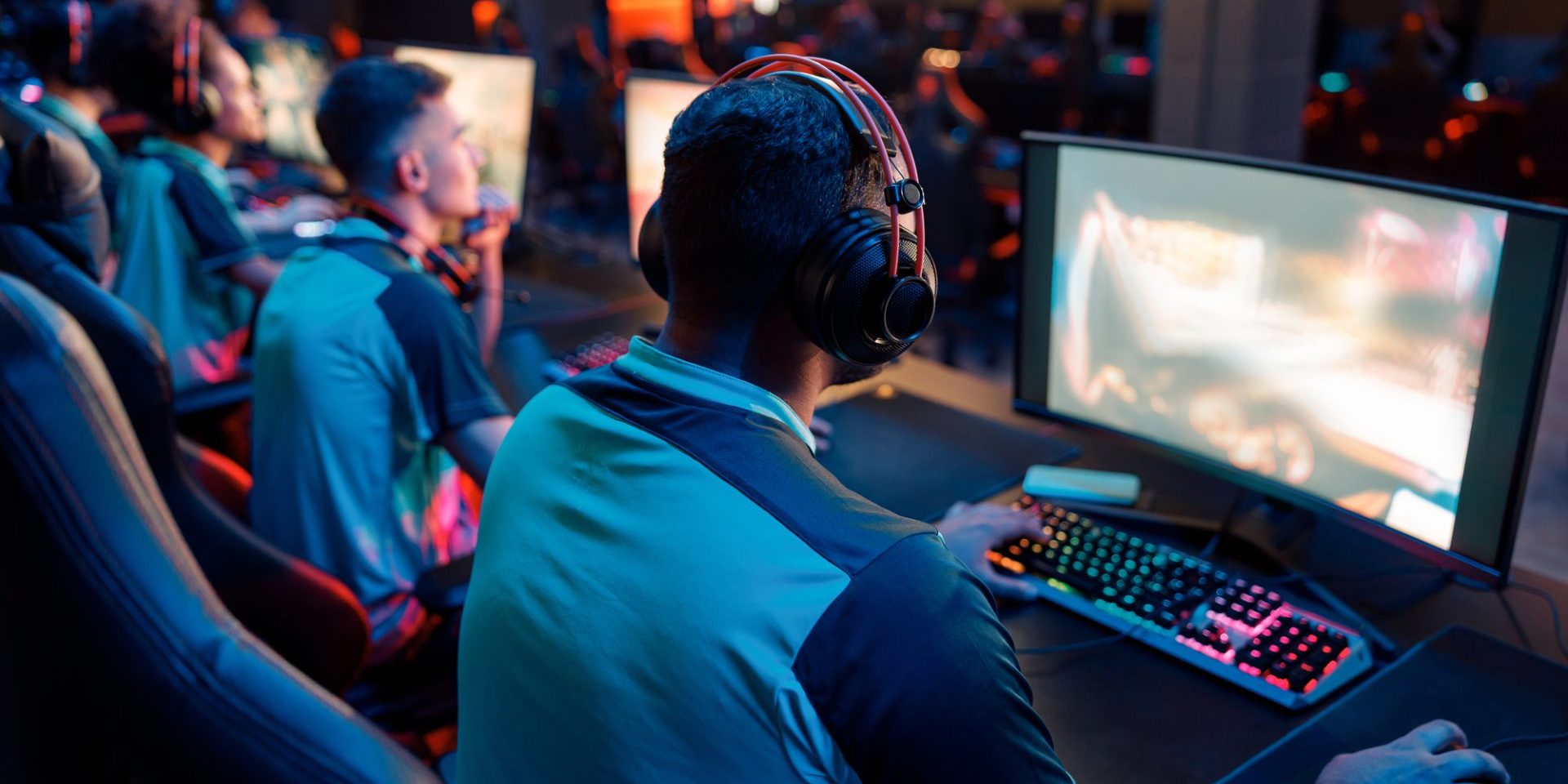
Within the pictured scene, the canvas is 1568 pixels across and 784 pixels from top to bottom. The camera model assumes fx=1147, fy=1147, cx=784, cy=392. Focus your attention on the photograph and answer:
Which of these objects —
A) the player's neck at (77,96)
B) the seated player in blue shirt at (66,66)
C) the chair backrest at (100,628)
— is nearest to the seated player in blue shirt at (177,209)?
the seated player in blue shirt at (66,66)

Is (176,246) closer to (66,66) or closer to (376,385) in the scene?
(66,66)

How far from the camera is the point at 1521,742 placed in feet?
3.44

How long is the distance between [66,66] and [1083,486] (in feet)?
9.76

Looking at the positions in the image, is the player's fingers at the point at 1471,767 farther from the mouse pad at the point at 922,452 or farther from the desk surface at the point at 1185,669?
the mouse pad at the point at 922,452

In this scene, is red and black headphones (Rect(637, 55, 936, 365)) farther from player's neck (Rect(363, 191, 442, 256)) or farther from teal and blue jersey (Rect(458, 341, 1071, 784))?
player's neck (Rect(363, 191, 442, 256))

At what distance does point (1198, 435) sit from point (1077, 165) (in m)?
0.38

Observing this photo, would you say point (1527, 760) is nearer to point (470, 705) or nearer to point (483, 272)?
point (470, 705)

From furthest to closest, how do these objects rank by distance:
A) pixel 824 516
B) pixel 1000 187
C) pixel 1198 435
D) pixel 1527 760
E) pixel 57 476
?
pixel 1000 187 → pixel 1198 435 → pixel 1527 760 → pixel 57 476 → pixel 824 516

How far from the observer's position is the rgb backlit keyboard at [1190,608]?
1.14m

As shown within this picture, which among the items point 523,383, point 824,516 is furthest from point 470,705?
point 523,383

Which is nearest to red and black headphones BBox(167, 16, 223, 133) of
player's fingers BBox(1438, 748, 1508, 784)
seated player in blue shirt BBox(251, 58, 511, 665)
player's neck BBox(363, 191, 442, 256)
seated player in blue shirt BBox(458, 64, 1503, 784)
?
seated player in blue shirt BBox(251, 58, 511, 665)

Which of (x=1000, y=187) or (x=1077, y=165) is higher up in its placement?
(x=1077, y=165)

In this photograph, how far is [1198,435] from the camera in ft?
4.77

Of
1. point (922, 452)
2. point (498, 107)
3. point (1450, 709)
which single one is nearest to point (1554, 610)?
point (1450, 709)
